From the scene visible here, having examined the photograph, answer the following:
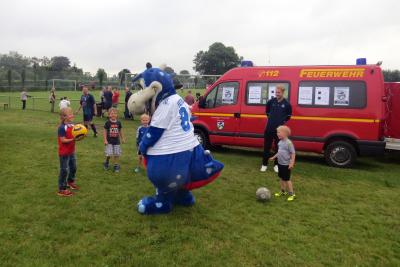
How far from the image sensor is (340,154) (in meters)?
9.02

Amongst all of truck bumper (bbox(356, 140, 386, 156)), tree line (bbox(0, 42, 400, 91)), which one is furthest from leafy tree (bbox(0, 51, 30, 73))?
truck bumper (bbox(356, 140, 386, 156))

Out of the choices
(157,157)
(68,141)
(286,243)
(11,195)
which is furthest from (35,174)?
(286,243)

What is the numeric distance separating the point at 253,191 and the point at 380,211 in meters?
2.15

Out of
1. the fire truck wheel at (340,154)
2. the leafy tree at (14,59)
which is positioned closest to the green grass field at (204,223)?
the fire truck wheel at (340,154)

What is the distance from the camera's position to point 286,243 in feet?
15.1

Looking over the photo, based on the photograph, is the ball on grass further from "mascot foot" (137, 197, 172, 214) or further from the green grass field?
"mascot foot" (137, 197, 172, 214)

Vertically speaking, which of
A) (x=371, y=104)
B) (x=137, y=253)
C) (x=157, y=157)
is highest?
(x=371, y=104)

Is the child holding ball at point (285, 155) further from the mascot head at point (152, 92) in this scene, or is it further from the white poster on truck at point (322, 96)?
the white poster on truck at point (322, 96)

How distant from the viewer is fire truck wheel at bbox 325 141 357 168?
890cm

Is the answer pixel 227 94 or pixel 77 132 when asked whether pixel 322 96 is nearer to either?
pixel 227 94

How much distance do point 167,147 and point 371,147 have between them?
5.75 m

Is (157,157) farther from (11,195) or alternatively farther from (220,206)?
(11,195)

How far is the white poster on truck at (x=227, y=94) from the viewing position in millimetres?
10164

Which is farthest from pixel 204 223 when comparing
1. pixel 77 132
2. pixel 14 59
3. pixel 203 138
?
pixel 14 59
